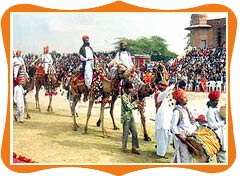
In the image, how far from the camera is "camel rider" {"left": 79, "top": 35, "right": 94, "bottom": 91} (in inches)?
168

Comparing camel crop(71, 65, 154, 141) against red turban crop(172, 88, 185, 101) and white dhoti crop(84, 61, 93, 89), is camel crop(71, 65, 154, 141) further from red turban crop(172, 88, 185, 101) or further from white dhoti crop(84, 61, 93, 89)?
red turban crop(172, 88, 185, 101)

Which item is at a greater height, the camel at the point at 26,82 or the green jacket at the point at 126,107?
the camel at the point at 26,82

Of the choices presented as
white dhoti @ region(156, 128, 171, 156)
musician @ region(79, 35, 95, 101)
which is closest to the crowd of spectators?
white dhoti @ region(156, 128, 171, 156)

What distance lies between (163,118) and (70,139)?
0.71 m

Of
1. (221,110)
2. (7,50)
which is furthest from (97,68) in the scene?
(221,110)

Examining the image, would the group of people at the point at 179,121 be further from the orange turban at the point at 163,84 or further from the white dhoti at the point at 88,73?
the white dhoti at the point at 88,73

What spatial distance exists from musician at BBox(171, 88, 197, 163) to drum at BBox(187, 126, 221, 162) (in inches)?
1.5

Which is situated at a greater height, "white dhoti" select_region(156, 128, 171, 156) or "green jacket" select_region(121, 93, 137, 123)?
"green jacket" select_region(121, 93, 137, 123)

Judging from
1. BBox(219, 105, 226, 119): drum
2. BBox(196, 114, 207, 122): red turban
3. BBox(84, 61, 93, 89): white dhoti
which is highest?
BBox(84, 61, 93, 89): white dhoti

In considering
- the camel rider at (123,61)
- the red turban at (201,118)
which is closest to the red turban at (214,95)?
the red turban at (201,118)

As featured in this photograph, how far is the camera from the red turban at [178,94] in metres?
4.18

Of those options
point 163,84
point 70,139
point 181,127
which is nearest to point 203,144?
point 181,127

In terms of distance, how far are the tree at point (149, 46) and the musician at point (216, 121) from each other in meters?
0.47

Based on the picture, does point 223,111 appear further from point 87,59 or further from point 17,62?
point 17,62
